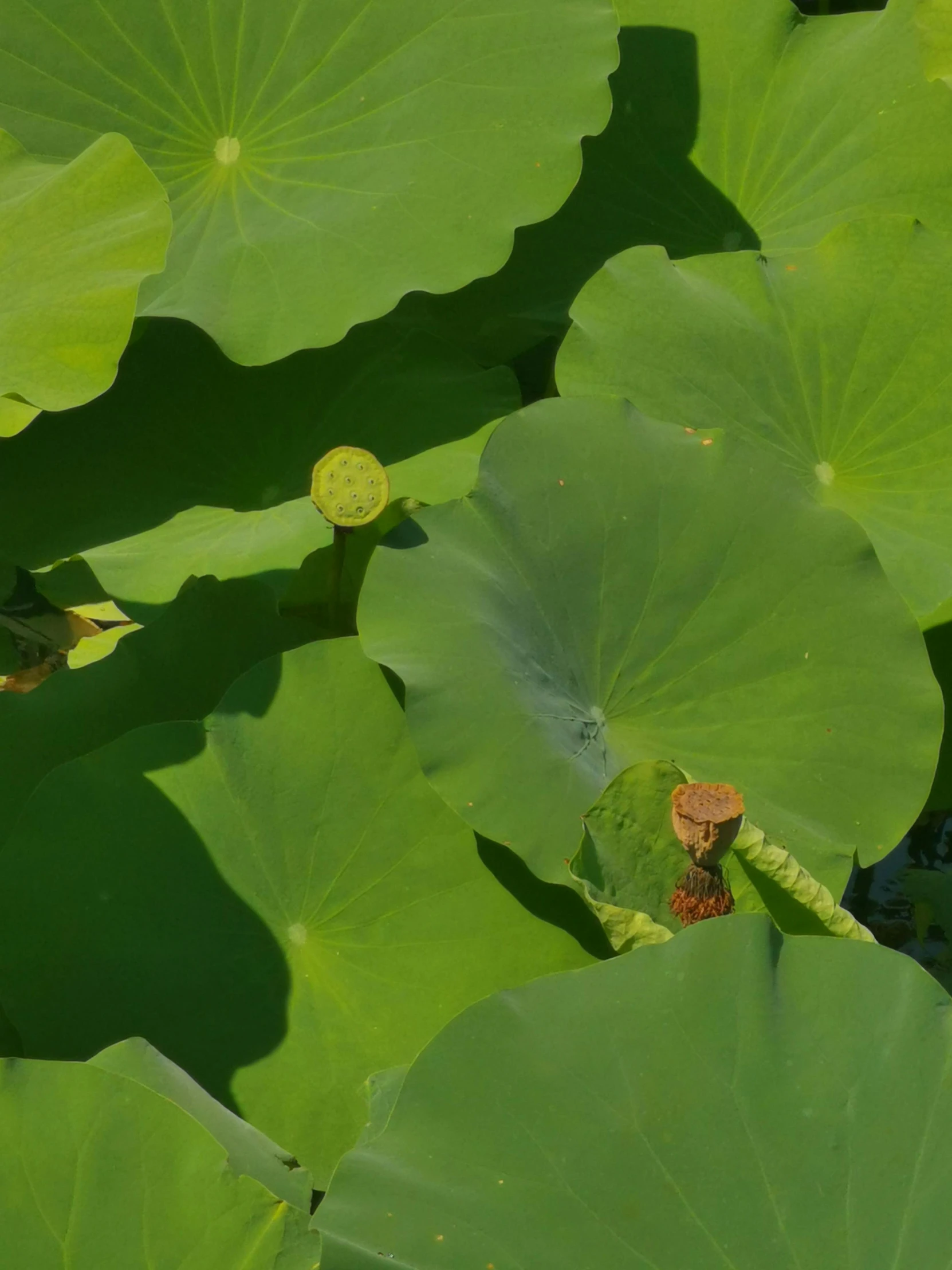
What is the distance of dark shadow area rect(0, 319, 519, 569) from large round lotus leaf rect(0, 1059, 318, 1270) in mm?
961

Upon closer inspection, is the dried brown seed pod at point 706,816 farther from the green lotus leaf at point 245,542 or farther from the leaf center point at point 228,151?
the leaf center point at point 228,151

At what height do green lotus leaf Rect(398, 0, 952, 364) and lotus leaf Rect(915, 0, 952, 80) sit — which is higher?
lotus leaf Rect(915, 0, 952, 80)

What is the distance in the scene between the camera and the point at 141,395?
6.26 ft

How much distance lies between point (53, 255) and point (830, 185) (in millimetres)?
1218

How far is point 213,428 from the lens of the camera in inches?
74.8

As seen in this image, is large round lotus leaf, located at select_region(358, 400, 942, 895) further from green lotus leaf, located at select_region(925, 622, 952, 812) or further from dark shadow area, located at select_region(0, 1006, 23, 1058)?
dark shadow area, located at select_region(0, 1006, 23, 1058)

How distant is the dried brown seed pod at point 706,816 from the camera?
3.62 feet

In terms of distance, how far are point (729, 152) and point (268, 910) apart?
57.4 inches

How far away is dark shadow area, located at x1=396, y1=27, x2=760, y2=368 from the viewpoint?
2068 millimetres

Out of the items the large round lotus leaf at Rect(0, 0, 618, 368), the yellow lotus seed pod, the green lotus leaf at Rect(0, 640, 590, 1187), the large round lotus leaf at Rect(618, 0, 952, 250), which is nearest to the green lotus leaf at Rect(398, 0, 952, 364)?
the large round lotus leaf at Rect(618, 0, 952, 250)

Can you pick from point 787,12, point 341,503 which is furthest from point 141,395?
point 787,12

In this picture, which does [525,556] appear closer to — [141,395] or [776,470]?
[776,470]

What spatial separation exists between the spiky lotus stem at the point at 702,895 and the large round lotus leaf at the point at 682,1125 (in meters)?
0.09

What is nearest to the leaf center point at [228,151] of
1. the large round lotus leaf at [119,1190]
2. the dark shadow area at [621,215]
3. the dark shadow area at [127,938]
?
the dark shadow area at [621,215]
